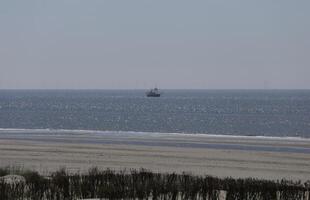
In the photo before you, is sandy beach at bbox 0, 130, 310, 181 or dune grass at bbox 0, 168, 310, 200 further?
sandy beach at bbox 0, 130, 310, 181

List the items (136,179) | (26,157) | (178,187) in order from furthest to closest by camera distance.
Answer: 1. (26,157)
2. (136,179)
3. (178,187)

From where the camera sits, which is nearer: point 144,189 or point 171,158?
point 144,189

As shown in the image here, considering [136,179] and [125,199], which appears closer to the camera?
[125,199]

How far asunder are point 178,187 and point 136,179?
4.42ft

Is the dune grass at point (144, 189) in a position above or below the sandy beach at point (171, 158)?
above

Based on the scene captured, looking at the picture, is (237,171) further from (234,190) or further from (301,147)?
(301,147)

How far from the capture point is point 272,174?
77.6 feet

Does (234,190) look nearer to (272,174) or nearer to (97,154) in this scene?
(272,174)

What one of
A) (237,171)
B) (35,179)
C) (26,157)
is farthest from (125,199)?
(26,157)

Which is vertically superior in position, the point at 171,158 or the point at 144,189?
the point at 144,189

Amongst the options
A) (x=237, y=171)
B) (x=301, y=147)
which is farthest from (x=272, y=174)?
(x=301, y=147)

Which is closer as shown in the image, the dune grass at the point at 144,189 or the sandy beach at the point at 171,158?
the dune grass at the point at 144,189

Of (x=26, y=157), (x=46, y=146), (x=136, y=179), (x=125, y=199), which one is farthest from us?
(x=46, y=146)

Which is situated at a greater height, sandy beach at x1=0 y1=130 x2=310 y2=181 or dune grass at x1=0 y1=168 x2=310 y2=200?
dune grass at x1=0 y1=168 x2=310 y2=200
